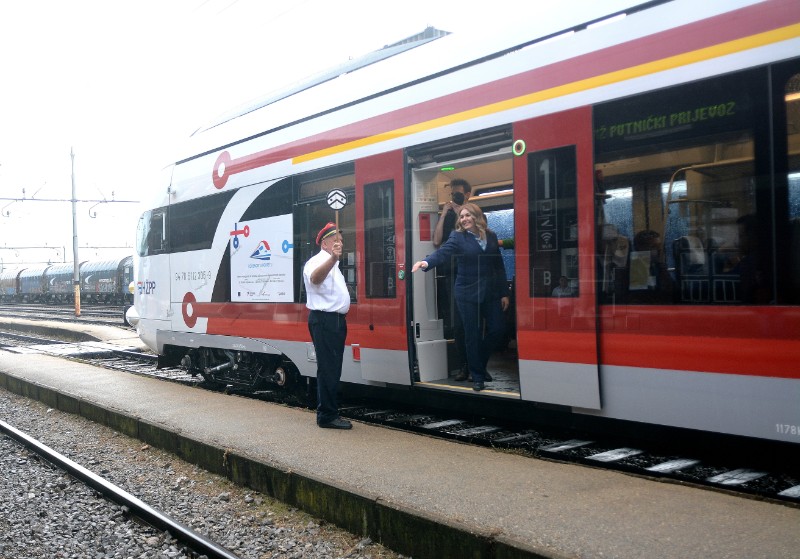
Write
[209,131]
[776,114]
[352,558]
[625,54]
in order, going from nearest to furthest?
[352,558]
[776,114]
[625,54]
[209,131]

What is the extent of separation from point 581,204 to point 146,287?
818 centimetres

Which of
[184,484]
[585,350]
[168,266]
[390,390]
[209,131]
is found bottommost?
[184,484]

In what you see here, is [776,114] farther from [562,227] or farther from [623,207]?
[562,227]

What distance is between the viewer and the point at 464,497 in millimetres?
4492

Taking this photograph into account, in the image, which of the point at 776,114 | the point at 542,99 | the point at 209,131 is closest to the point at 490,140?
the point at 542,99

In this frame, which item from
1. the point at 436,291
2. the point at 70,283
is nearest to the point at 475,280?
the point at 436,291

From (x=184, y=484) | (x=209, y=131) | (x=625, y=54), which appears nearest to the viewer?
(x=625, y=54)

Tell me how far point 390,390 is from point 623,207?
11.0ft

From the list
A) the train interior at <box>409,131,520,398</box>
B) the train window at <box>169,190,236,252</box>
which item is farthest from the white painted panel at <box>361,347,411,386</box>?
the train window at <box>169,190,236,252</box>

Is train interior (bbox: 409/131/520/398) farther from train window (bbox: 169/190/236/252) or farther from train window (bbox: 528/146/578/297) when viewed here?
train window (bbox: 169/190/236/252)

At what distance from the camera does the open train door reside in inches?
217

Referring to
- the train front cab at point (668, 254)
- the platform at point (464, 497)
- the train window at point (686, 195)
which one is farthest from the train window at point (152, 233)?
the train window at point (686, 195)

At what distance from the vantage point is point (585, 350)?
5500 millimetres

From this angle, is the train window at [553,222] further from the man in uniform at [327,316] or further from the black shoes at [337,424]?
the black shoes at [337,424]
